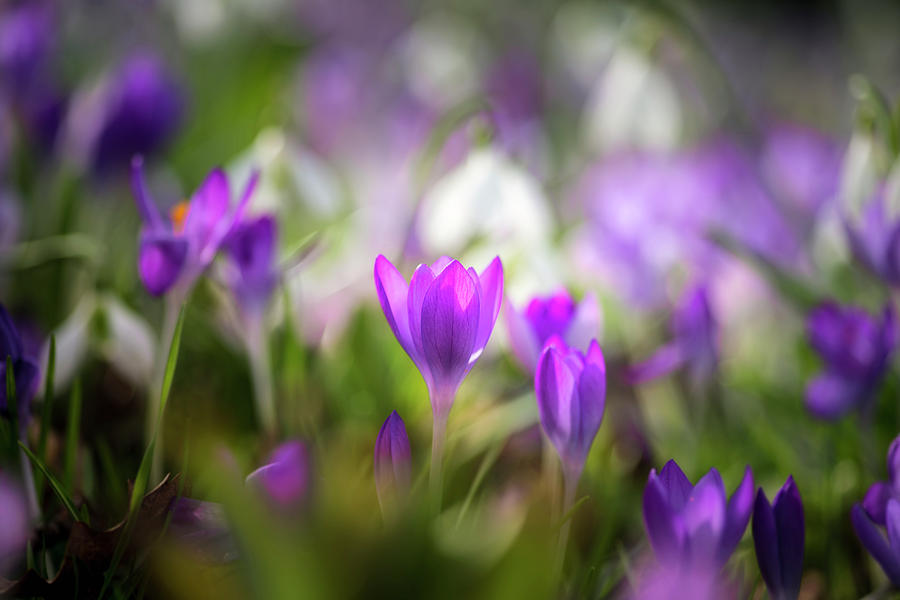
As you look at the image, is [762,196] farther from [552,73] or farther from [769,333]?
[552,73]

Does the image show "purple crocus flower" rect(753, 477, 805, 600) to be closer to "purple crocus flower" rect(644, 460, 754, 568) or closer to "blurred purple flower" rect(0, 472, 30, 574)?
"purple crocus flower" rect(644, 460, 754, 568)

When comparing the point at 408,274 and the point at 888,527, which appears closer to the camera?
the point at 888,527

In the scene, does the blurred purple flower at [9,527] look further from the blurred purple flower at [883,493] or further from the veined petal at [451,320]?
the blurred purple flower at [883,493]

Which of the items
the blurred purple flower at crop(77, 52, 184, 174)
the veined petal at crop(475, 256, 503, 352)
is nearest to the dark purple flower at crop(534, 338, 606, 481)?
the veined petal at crop(475, 256, 503, 352)

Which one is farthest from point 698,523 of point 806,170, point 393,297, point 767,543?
point 806,170

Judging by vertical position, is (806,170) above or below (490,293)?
below

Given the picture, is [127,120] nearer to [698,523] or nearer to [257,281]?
[257,281]
